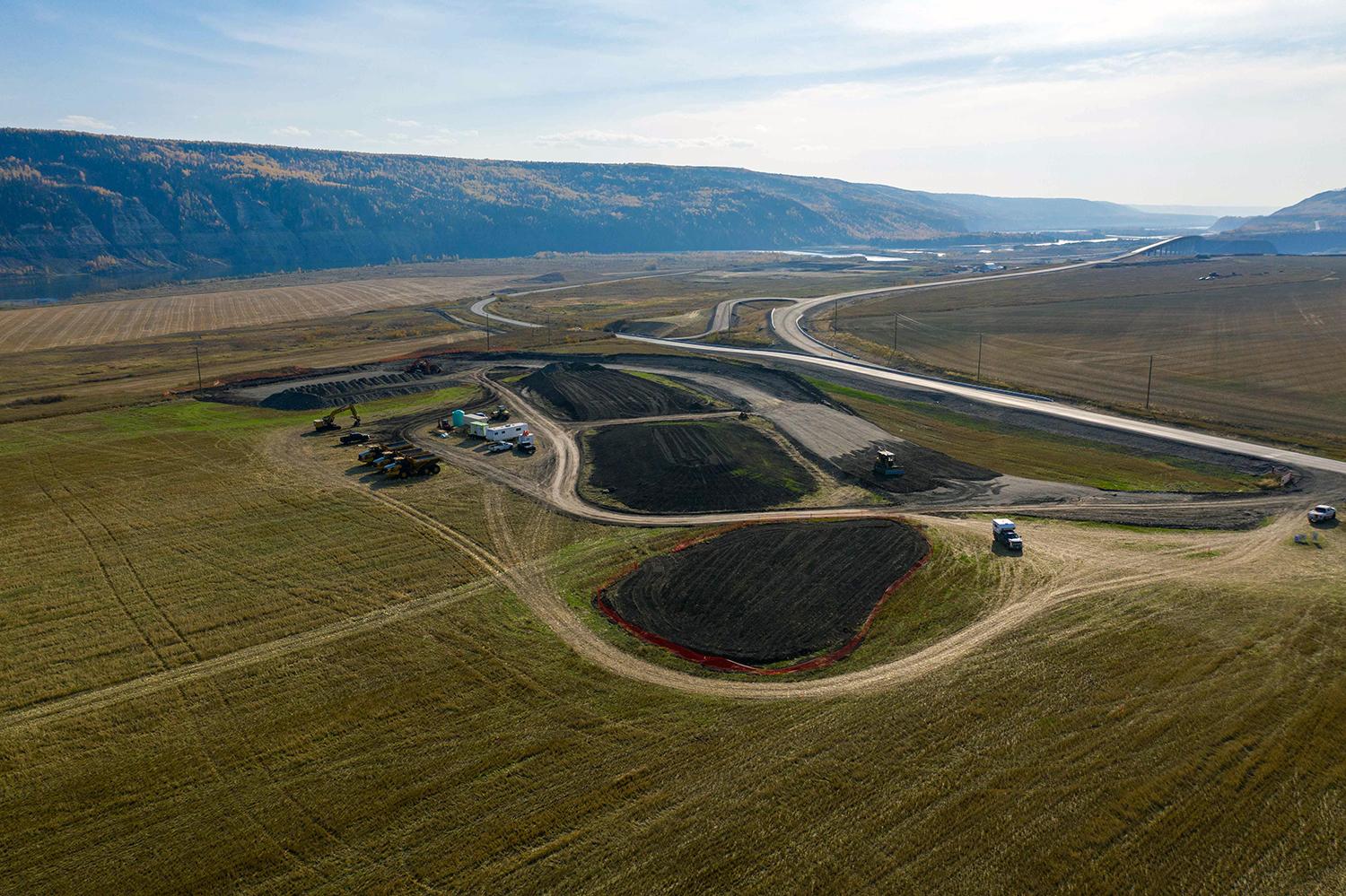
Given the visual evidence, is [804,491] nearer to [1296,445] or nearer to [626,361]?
[1296,445]

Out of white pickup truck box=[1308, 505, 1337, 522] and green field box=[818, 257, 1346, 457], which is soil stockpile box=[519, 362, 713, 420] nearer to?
green field box=[818, 257, 1346, 457]

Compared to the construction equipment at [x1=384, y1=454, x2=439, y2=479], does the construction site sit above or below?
below

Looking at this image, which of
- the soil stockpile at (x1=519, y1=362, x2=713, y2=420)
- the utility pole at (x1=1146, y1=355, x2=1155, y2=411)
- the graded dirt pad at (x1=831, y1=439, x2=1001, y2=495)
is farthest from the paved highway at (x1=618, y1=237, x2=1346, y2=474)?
the soil stockpile at (x1=519, y1=362, x2=713, y2=420)

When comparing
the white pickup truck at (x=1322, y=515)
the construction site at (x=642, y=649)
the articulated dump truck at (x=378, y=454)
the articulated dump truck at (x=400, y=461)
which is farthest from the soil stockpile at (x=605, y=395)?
the white pickup truck at (x=1322, y=515)

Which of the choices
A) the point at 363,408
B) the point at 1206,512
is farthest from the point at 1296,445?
the point at 363,408

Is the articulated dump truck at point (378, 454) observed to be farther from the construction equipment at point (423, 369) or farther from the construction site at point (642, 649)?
the construction equipment at point (423, 369)

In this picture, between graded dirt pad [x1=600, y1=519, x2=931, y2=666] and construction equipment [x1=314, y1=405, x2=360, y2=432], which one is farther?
construction equipment [x1=314, y1=405, x2=360, y2=432]
